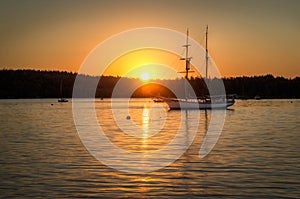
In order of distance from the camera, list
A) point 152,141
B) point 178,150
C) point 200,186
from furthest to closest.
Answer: point 152,141
point 178,150
point 200,186

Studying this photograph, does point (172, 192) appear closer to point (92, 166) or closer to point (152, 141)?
point (92, 166)

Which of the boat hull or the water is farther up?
the boat hull

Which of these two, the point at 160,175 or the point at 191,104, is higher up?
the point at 191,104

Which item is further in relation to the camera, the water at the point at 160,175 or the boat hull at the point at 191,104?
the boat hull at the point at 191,104

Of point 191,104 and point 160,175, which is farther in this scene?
point 191,104

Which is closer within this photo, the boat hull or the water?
the water

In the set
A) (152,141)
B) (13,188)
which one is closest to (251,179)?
(13,188)

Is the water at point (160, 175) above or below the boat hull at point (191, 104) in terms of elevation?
below

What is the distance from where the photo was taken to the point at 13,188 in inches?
672

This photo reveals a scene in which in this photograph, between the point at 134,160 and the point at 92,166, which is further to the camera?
the point at 134,160

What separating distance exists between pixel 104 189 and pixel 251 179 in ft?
20.7

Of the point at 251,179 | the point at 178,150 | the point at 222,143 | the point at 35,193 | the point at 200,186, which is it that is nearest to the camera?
the point at 35,193

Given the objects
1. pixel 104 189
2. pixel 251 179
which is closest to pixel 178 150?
pixel 251 179

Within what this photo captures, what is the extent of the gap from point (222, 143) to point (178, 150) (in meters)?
5.52
